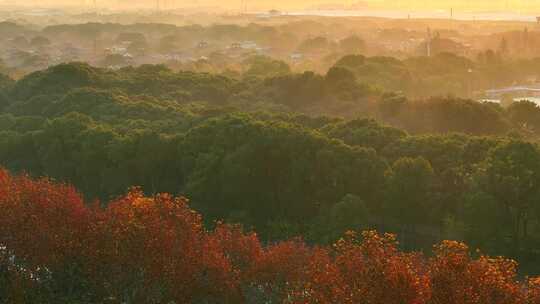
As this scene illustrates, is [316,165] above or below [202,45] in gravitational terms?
below

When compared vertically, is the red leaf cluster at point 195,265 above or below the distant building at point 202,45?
below

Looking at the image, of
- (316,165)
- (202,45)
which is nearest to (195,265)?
(316,165)

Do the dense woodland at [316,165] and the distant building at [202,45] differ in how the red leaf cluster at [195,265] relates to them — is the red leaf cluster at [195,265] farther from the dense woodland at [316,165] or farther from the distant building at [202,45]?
the distant building at [202,45]

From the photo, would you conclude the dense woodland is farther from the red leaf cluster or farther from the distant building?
the distant building

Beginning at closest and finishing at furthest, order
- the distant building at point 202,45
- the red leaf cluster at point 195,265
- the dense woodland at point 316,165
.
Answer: the red leaf cluster at point 195,265, the dense woodland at point 316,165, the distant building at point 202,45

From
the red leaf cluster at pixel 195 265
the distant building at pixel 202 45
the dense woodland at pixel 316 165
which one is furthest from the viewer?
the distant building at pixel 202 45

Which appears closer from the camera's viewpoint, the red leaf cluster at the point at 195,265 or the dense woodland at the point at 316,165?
the red leaf cluster at the point at 195,265

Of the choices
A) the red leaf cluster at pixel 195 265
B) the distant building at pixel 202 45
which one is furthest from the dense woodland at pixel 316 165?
the distant building at pixel 202 45

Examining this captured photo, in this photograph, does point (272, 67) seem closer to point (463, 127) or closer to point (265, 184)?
point (463, 127)

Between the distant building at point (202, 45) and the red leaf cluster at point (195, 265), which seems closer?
the red leaf cluster at point (195, 265)

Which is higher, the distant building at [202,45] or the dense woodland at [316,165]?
the distant building at [202,45]

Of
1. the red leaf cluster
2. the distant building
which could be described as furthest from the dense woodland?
the distant building

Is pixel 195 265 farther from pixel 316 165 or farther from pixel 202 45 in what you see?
pixel 202 45
